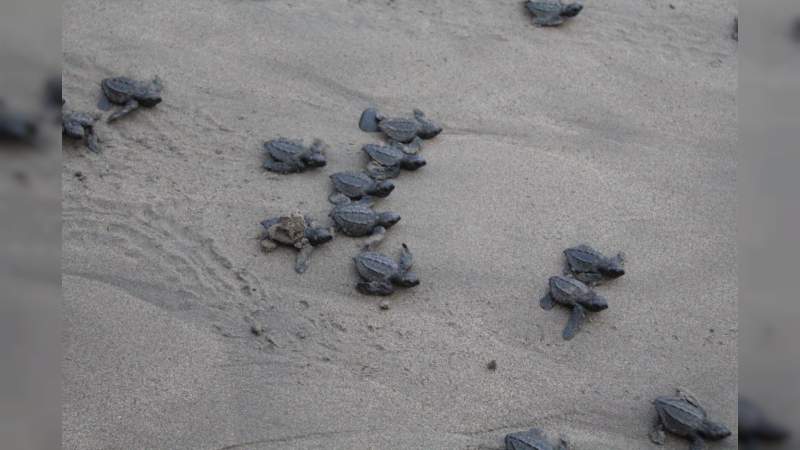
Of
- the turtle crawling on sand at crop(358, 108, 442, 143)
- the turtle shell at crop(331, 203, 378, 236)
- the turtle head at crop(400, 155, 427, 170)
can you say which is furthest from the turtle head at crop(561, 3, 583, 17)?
the turtle shell at crop(331, 203, 378, 236)

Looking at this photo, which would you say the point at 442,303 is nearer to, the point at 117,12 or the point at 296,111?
the point at 296,111

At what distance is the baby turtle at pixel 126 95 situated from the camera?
220cm

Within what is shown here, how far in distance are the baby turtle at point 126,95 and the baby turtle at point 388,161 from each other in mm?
595

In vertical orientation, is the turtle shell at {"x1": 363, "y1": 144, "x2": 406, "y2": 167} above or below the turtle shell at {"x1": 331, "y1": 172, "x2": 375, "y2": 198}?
above

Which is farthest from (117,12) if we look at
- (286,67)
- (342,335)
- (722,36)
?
(722,36)

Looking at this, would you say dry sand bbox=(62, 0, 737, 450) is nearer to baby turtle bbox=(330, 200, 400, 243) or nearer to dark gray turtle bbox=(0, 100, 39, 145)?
baby turtle bbox=(330, 200, 400, 243)

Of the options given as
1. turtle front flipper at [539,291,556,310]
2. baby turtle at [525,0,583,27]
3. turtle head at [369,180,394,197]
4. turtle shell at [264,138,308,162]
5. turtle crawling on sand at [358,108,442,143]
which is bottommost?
turtle front flipper at [539,291,556,310]

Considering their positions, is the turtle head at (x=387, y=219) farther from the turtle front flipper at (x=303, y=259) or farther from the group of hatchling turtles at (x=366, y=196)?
the turtle front flipper at (x=303, y=259)

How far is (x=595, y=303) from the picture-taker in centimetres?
188

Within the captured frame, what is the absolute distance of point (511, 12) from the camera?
108 inches

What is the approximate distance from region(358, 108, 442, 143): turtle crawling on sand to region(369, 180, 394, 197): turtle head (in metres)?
0.17

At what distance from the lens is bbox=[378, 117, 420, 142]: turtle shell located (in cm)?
223

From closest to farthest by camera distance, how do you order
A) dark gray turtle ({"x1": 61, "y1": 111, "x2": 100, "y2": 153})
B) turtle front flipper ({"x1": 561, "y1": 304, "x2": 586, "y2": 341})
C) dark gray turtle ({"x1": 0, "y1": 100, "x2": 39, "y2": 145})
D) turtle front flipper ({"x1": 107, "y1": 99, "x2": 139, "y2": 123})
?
dark gray turtle ({"x1": 0, "y1": 100, "x2": 39, "y2": 145}), turtle front flipper ({"x1": 561, "y1": 304, "x2": 586, "y2": 341}), dark gray turtle ({"x1": 61, "y1": 111, "x2": 100, "y2": 153}), turtle front flipper ({"x1": 107, "y1": 99, "x2": 139, "y2": 123})

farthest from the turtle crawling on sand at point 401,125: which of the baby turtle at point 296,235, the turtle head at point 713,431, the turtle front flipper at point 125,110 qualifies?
the turtle head at point 713,431
